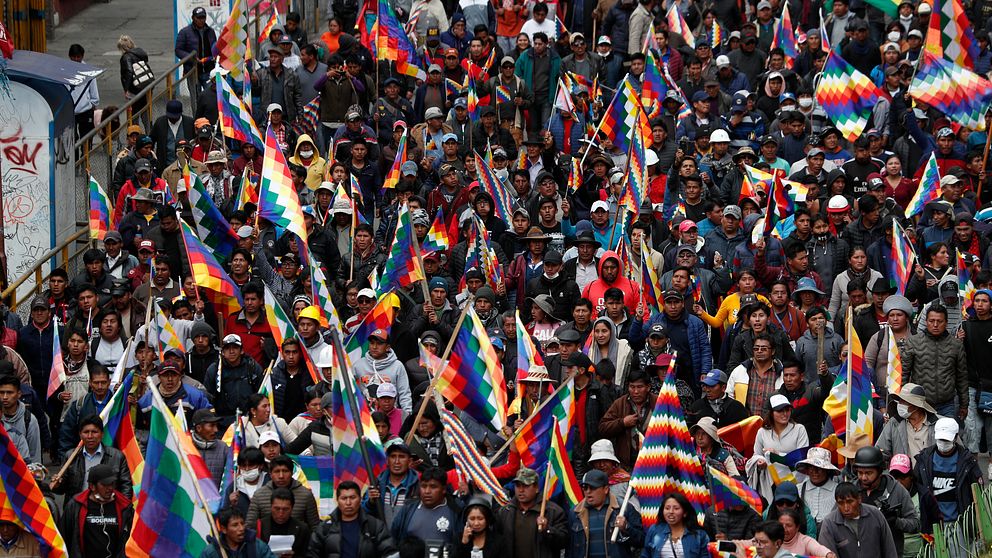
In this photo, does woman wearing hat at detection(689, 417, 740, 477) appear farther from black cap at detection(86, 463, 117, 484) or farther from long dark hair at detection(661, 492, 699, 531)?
black cap at detection(86, 463, 117, 484)

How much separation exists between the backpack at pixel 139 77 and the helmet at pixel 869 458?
45.0 ft

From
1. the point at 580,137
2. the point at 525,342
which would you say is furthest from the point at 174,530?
the point at 580,137

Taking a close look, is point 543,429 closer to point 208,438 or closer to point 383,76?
point 208,438

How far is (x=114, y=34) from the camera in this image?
33844 mm

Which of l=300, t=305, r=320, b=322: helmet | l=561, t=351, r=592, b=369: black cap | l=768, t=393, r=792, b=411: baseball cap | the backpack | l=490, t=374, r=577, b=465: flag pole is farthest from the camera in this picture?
the backpack

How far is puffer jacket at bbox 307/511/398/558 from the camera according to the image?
1429cm

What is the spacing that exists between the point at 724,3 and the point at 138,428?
15428 millimetres

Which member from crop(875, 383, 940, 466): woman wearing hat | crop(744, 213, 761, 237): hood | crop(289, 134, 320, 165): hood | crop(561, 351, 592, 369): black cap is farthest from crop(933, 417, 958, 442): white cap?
crop(289, 134, 320, 165): hood

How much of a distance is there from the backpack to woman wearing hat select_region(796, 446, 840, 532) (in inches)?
524

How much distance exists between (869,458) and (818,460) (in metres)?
0.42

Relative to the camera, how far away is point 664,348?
58.6ft

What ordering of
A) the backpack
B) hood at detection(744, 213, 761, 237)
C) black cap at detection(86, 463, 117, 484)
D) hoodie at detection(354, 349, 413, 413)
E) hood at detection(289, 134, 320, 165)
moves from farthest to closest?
the backpack → hood at detection(289, 134, 320, 165) → hood at detection(744, 213, 761, 237) → hoodie at detection(354, 349, 413, 413) → black cap at detection(86, 463, 117, 484)

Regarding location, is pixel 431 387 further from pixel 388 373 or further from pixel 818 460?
pixel 818 460

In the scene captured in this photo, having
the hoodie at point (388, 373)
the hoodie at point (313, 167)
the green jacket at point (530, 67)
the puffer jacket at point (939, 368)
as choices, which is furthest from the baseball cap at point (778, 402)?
the green jacket at point (530, 67)
